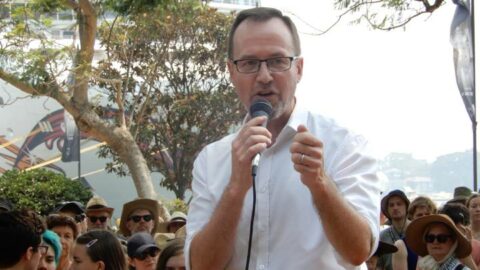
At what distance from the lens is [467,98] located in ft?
39.1

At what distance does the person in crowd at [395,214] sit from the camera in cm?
888

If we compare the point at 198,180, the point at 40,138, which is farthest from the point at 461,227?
the point at 40,138

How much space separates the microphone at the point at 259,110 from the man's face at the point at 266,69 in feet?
0.10

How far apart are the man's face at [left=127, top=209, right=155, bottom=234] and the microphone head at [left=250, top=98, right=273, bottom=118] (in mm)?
6763

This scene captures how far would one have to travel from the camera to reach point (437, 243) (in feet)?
23.8

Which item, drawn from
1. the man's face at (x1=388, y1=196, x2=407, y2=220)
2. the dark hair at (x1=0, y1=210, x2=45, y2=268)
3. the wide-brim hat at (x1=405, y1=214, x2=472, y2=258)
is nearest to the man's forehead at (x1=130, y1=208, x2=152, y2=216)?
the man's face at (x1=388, y1=196, x2=407, y2=220)

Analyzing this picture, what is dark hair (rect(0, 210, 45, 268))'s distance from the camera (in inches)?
185

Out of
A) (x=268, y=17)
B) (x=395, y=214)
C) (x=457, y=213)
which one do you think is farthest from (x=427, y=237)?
(x=268, y=17)

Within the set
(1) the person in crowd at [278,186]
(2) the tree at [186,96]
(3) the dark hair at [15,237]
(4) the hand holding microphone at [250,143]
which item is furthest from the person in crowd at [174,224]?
(2) the tree at [186,96]

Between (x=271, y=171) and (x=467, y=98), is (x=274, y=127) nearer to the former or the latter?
(x=271, y=171)

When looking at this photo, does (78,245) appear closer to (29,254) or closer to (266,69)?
(29,254)

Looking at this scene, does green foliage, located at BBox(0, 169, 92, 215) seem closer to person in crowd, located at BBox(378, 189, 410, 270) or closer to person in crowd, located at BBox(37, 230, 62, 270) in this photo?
person in crowd, located at BBox(378, 189, 410, 270)

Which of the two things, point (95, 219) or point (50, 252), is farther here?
point (95, 219)

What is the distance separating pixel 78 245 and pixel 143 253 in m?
0.78
